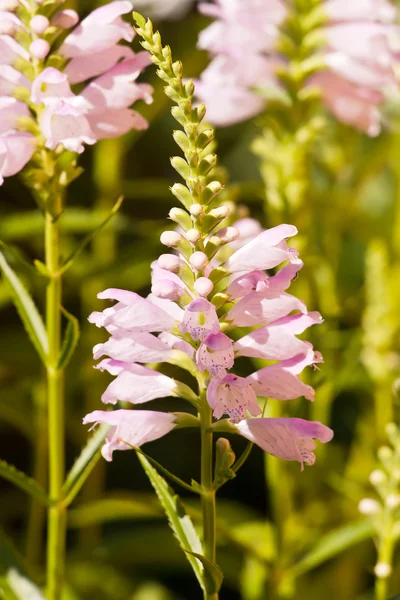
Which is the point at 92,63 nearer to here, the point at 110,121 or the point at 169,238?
the point at 110,121

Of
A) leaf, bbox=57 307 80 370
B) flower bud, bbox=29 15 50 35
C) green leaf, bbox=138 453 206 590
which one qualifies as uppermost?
flower bud, bbox=29 15 50 35

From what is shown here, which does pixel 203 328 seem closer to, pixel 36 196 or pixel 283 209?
pixel 36 196

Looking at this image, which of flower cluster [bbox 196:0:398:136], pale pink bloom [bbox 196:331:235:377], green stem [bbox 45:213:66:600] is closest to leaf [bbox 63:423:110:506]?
green stem [bbox 45:213:66:600]

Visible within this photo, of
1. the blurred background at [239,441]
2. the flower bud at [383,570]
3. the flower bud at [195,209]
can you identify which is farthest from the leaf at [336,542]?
the flower bud at [195,209]

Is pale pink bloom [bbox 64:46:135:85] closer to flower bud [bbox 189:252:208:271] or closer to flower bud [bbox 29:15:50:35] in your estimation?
flower bud [bbox 29:15:50:35]

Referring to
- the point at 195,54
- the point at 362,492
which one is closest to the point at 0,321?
the point at 195,54

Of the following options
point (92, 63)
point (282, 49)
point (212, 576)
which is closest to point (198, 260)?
point (212, 576)
